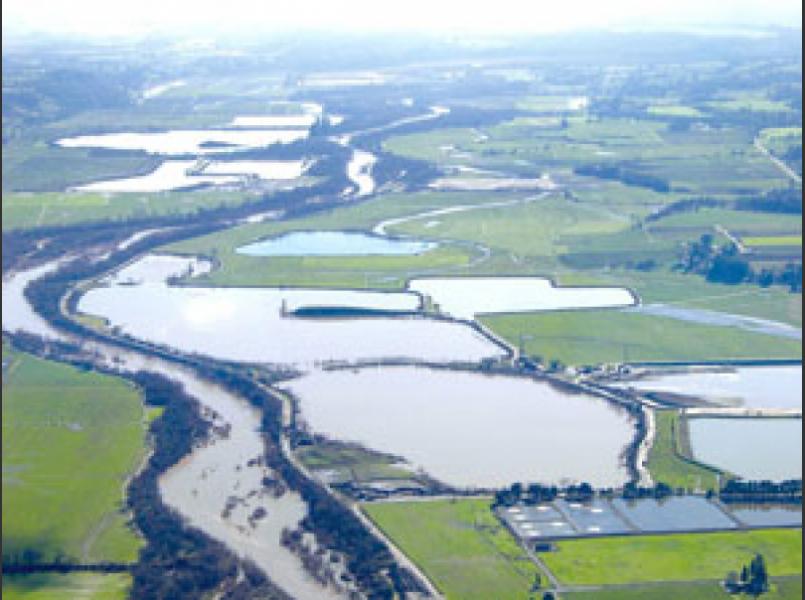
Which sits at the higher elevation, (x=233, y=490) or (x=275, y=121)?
(x=275, y=121)

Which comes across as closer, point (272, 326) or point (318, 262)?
point (272, 326)

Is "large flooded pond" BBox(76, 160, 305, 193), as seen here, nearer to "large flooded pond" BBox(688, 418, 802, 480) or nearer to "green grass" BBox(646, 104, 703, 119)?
"green grass" BBox(646, 104, 703, 119)

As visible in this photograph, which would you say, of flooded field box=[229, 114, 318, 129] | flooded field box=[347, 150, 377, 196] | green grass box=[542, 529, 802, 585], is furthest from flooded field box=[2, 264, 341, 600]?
flooded field box=[229, 114, 318, 129]

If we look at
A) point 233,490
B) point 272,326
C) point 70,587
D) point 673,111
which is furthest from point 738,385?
point 673,111

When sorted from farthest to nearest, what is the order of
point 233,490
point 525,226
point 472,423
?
point 525,226 < point 472,423 < point 233,490

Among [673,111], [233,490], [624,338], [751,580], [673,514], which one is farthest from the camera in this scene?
[673,111]

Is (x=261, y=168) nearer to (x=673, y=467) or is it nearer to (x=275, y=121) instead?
(x=275, y=121)
